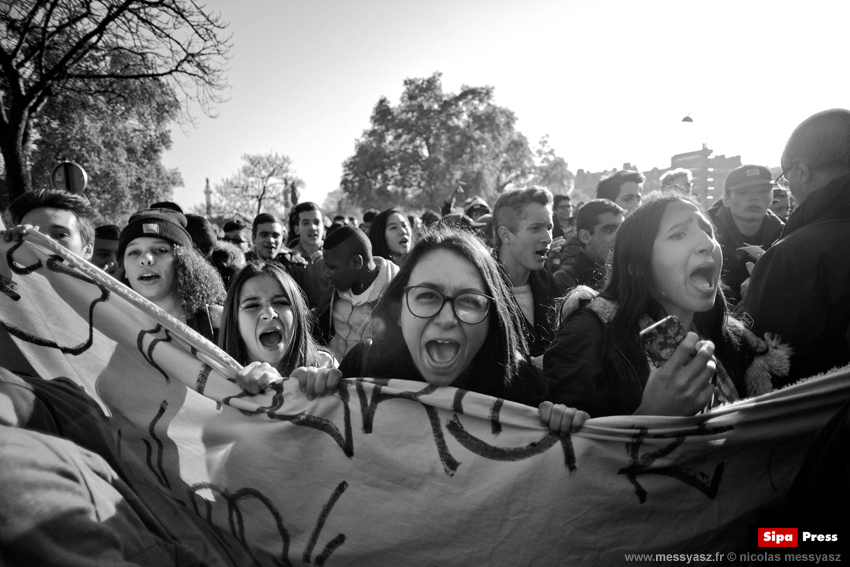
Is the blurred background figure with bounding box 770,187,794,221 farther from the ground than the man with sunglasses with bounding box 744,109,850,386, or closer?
farther from the ground

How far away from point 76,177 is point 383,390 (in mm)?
6784

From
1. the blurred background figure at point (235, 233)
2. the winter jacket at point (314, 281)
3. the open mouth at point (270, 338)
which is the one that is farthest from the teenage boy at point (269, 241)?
the open mouth at point (270, 338)

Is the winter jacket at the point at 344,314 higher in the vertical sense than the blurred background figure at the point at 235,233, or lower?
lower

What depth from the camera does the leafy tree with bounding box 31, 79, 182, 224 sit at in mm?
12406

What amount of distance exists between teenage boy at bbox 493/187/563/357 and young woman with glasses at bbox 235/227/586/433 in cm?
145

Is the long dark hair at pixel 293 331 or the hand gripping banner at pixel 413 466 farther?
the long dark hair at pixel 293 331

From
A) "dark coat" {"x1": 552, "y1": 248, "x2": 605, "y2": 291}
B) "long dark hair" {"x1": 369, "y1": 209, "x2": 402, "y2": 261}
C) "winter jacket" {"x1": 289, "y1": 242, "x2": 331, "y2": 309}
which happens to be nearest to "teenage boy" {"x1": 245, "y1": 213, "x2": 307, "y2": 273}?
"winter jacket" {"x1": 289, "y1": 242, "x2": 331, "y2": 309}

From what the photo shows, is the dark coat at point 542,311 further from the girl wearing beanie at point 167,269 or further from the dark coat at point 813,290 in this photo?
the girl wearing beanie at point 167,269

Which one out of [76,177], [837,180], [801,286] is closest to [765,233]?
[837,180]

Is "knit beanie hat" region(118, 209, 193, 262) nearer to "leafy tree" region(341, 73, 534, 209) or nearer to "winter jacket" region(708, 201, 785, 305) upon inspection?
"winter jacket" region(708, 201, 785, 305)

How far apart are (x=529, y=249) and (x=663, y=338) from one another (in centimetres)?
221

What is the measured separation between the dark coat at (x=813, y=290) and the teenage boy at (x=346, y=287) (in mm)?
2468

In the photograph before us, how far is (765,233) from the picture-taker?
456 centimetres

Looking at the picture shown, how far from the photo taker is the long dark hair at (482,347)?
6.81 feet
